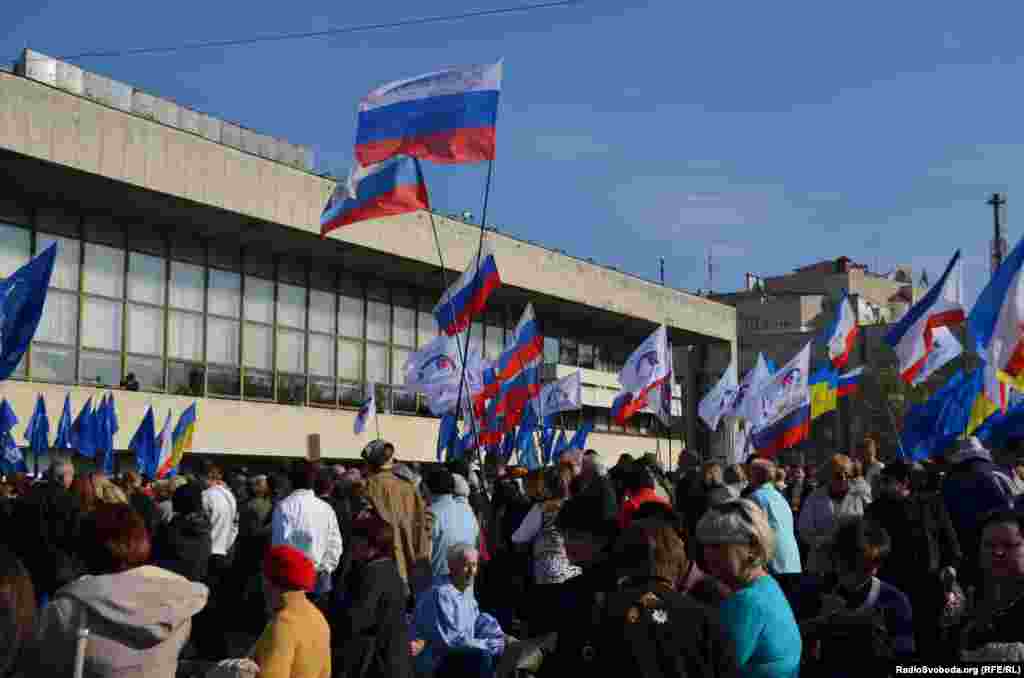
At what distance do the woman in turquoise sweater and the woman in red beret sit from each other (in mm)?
1605

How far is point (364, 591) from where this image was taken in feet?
21.1

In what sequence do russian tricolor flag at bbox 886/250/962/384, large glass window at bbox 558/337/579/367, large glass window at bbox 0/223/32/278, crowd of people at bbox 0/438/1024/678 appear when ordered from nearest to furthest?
crowd of people at bbox 0/438/1024/678, russian tricolor flag at bbox 886/250/962/384, large glass window at bbox 0/223/32/278, large glass window at bbox 558/337/579/367

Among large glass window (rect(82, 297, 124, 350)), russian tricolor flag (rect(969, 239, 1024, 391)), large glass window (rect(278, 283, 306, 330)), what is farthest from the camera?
large glass window (rect(278, 283, 306, 330))

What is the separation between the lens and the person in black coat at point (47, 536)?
8156 mm

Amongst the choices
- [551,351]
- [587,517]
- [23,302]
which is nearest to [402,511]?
[587,517]

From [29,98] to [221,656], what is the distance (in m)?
21.1

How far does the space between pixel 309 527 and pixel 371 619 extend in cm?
339

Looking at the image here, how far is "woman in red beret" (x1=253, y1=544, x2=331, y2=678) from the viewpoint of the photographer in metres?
5.01

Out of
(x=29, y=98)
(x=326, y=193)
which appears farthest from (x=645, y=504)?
(x=326, y=193)

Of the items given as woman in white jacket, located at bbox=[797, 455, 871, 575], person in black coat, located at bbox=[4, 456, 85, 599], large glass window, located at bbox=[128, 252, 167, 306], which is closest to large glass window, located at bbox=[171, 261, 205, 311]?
large glass window, located at bbox=[128, 252, 167, 306]

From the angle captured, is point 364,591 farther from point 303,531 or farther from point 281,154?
point 281,154

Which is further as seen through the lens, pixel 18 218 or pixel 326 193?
pixel 326 193

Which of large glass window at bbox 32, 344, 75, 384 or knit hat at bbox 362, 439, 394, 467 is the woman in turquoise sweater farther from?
large glass window at bbox 32, 344, 75, 384

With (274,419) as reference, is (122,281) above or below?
above
